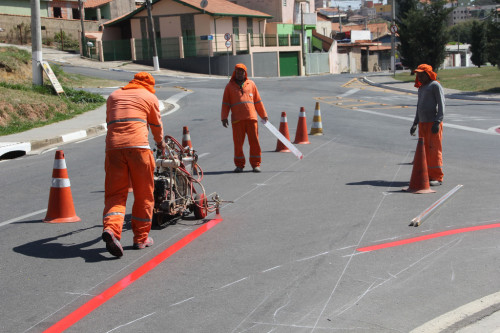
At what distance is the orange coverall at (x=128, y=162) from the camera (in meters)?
6.25

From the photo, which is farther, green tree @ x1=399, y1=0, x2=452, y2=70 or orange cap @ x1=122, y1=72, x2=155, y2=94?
green tree @ x1=399, y1=0, x2=452, y2=70

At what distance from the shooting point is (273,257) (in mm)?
6176

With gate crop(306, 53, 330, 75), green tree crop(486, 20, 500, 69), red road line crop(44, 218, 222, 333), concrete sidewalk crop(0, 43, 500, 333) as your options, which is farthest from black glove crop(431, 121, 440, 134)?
gate crop(306, 53, 330, 75)

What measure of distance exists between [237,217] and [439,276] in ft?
9.75

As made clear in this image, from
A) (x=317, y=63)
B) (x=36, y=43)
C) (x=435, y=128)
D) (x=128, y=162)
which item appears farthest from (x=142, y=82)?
(x=317, y=63)

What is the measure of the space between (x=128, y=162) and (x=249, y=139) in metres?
4.99

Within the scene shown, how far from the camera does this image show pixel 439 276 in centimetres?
553

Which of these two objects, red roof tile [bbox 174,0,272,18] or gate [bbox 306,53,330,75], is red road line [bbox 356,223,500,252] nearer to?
red roof tile [bbox 174,0,272,18]

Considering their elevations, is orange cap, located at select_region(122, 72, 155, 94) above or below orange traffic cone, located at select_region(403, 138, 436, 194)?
above

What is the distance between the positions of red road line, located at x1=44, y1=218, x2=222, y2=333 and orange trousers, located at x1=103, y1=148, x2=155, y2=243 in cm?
40

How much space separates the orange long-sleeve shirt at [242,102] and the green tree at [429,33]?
29197 millimetres

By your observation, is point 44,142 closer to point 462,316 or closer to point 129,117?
point 129,117

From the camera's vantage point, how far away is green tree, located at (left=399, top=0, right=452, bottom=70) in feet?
124

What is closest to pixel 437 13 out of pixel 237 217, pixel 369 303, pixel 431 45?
pixel 431 45
